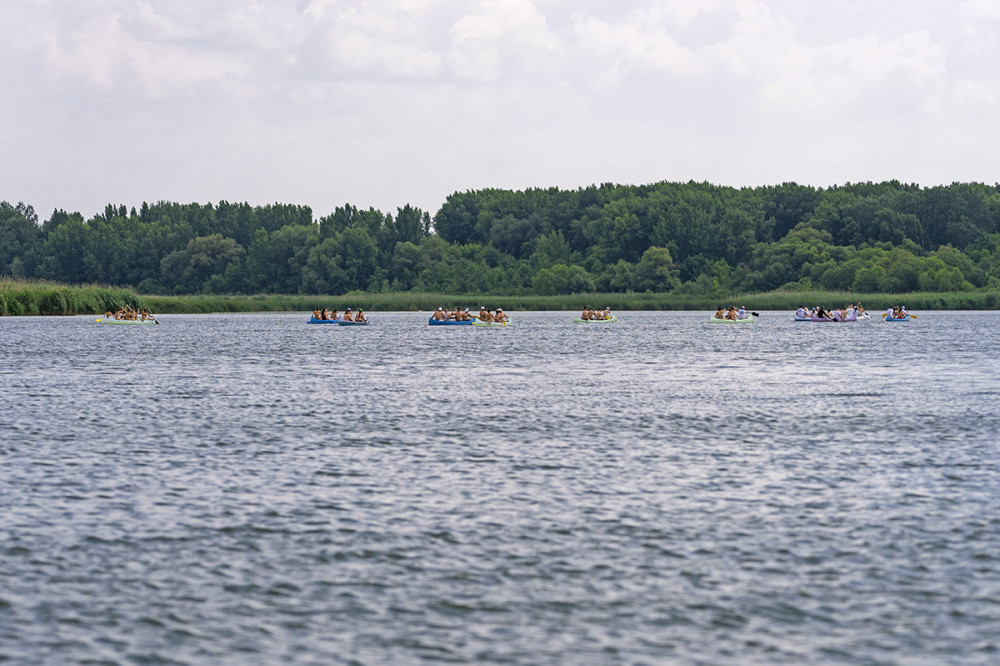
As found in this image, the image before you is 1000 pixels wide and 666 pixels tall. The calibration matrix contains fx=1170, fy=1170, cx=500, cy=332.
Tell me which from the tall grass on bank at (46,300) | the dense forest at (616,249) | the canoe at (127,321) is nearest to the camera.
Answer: the canoe at (127,321)

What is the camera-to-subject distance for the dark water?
11.1 meters

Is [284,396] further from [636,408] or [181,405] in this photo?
[636,408]

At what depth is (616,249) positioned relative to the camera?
178125 mm

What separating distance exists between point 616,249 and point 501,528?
16425 cm

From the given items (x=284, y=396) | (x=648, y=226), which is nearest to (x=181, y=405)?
(x=284, y=396)

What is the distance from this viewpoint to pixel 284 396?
114 ft

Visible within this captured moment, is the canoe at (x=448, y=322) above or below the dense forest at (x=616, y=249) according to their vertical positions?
below

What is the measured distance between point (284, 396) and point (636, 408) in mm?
10750

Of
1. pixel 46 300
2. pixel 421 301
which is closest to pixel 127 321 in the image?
pixel 46 300

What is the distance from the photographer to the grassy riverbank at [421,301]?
95.6 meters

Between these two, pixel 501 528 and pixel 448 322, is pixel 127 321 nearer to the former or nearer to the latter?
pixel 448 322

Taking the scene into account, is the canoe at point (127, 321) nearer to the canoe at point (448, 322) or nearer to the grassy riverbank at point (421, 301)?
the grassy riverbank at point (421, 301)

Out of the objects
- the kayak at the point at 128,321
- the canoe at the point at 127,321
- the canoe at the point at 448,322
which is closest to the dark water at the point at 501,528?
the canoe at the point at 127,321

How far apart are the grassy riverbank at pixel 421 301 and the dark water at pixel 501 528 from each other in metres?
64.5
